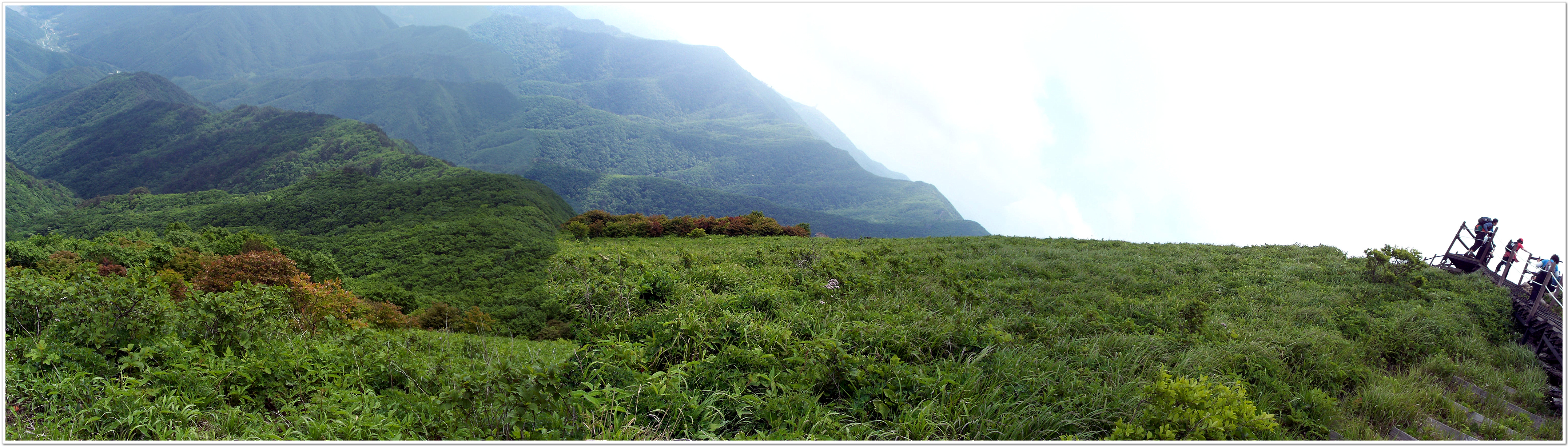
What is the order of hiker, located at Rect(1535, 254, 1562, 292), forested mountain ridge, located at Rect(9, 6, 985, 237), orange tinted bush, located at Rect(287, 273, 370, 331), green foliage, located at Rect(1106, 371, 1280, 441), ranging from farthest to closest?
forested mountain ridge, located at Rect(9, 6, 985, 237)
hiker, located at Rect(1535, 254, 1562, 292)
orange tinted bush, located at Rect(287, 273, 370, 331)
green foliage, located at Rect(1106, 371, 1280, 441)

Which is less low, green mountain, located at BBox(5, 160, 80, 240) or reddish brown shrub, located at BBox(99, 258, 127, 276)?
reddish brown shrub, located at BBox(99, 258, 127, 276)

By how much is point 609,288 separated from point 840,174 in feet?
510

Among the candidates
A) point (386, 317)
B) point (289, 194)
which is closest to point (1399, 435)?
point (386, 317)

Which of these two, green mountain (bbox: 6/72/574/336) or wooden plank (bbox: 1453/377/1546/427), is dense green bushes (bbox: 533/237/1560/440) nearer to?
wooden plank (bbox: 1453/377/1546/427)

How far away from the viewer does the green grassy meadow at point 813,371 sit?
10.8 ft

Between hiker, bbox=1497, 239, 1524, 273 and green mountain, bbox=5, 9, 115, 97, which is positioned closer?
hiker, bbox=1497, 239, 1524, 273

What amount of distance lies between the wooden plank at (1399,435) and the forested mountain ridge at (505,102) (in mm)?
93089

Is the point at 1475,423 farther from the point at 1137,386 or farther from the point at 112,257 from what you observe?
the point at 112,257

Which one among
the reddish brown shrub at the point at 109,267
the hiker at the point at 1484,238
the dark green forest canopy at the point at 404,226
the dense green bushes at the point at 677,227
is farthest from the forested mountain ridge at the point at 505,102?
the hiker at the point at 1484,238

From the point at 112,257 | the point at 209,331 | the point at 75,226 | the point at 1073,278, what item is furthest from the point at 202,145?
the point at 1073,278

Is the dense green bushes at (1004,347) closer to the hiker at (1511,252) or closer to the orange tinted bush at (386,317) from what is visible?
the hiker at (1511,252)

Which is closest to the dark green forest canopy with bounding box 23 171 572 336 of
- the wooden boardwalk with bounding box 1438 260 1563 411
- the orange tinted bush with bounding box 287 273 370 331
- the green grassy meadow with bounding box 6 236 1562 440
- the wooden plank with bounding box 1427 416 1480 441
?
the orange tinted bush with bounding box 287 273 370 331

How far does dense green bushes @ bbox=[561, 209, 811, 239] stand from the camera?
22.3 meters

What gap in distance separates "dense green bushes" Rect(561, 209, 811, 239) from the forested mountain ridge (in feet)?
246
